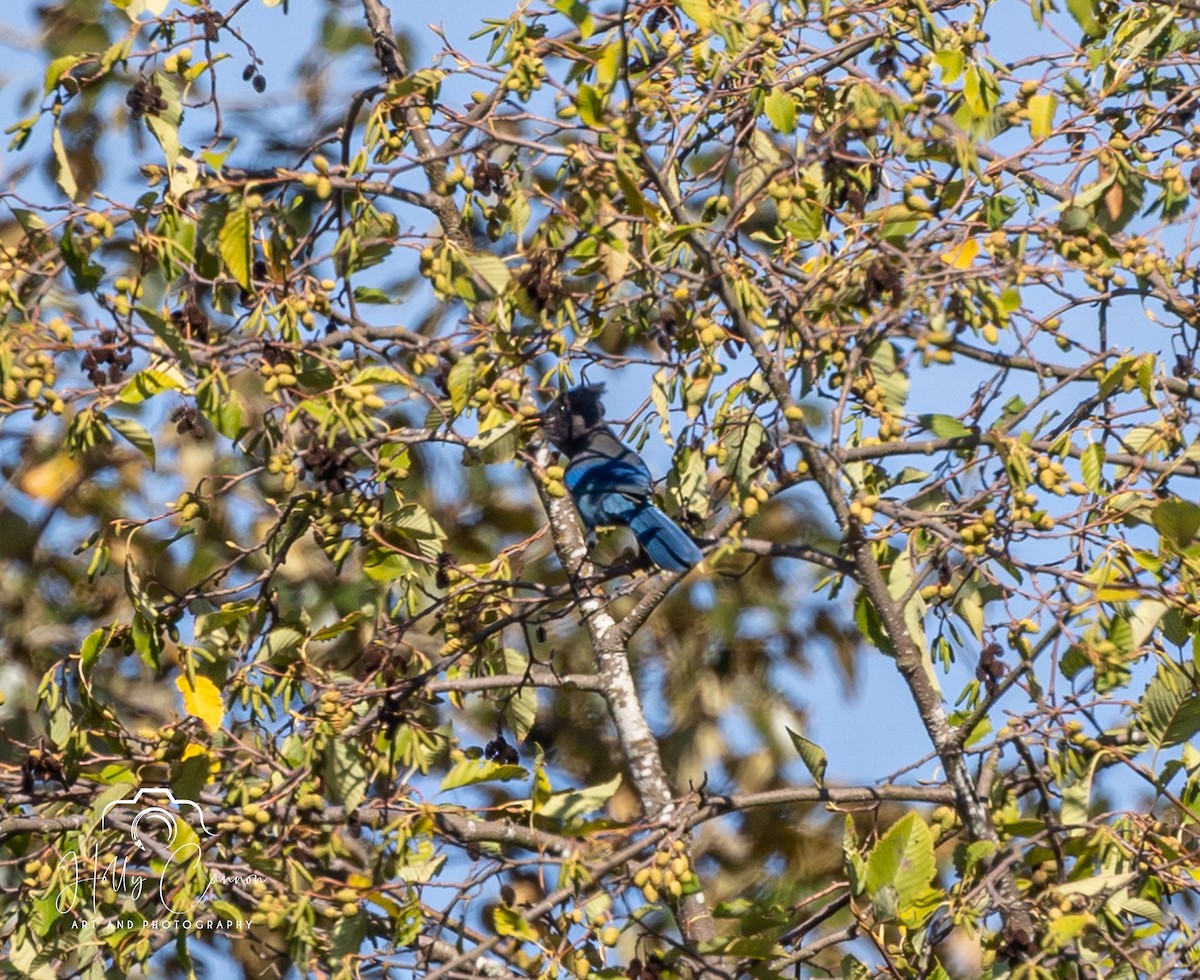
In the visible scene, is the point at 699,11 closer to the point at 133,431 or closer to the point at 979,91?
the point at 979,91

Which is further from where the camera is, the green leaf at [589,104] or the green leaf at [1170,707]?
the green leaf at [1170,707]

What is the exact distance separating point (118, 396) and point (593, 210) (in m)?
1.27

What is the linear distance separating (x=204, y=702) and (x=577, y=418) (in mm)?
2636

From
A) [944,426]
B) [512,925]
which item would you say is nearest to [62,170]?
[512,925]

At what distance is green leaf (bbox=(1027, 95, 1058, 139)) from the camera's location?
382 centimetres

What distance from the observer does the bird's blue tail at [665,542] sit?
4656 mm

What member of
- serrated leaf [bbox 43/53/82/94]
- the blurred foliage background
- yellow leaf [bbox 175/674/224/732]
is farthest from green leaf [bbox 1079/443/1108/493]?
serrated leaf [bbox 43/53/82/94]

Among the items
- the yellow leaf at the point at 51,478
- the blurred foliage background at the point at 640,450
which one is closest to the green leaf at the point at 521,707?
the blurred foliage background at the point at 640,450

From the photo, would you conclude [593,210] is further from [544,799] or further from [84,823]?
[84,823]

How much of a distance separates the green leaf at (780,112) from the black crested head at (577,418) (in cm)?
232

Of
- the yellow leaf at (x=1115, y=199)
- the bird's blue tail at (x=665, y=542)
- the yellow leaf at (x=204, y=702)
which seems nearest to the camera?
the yellow leaf at (x=204, y=702)

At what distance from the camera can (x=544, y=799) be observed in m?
3.81

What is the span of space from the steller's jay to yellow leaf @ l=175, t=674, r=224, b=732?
1115 mm

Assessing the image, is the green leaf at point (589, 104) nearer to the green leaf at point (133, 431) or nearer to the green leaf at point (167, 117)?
the green leaf at point (167, 117)
